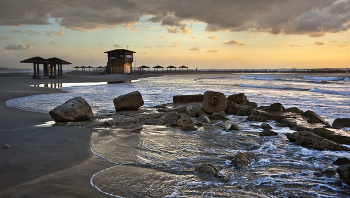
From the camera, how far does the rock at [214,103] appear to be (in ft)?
30.8

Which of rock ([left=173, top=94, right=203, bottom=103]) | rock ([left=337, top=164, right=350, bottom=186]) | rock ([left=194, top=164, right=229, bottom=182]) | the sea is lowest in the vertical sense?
the sea

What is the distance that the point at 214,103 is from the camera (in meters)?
9.41

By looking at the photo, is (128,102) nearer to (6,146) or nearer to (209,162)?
(6,146)

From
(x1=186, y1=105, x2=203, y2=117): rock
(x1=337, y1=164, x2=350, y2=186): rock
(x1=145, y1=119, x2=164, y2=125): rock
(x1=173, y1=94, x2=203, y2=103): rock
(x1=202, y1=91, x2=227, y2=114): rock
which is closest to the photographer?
(x1=337, y1=164, x2=350, y2=186): rock

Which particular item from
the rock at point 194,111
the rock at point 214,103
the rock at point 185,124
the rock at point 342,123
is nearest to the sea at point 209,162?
the rock at point 185,124

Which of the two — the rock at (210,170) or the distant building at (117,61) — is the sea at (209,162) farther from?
the distant building at (117,61)

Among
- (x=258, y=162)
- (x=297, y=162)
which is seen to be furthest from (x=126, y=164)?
(x=297, y=162)

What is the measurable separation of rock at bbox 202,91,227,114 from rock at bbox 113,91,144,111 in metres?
2.90

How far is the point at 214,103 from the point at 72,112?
535cm

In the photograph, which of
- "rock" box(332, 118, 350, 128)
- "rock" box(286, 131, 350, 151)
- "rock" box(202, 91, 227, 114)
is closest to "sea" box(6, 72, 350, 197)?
"rock" box(286, 131, 350, 151)

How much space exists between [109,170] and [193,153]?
170cm

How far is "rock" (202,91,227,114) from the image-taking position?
9.38 m

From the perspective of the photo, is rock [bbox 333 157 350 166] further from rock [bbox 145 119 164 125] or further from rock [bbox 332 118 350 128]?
rock [bbox 145 119 164 125]

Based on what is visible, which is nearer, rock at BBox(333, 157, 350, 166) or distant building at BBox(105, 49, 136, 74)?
rock at BBox(333, 157, 350, 166)
